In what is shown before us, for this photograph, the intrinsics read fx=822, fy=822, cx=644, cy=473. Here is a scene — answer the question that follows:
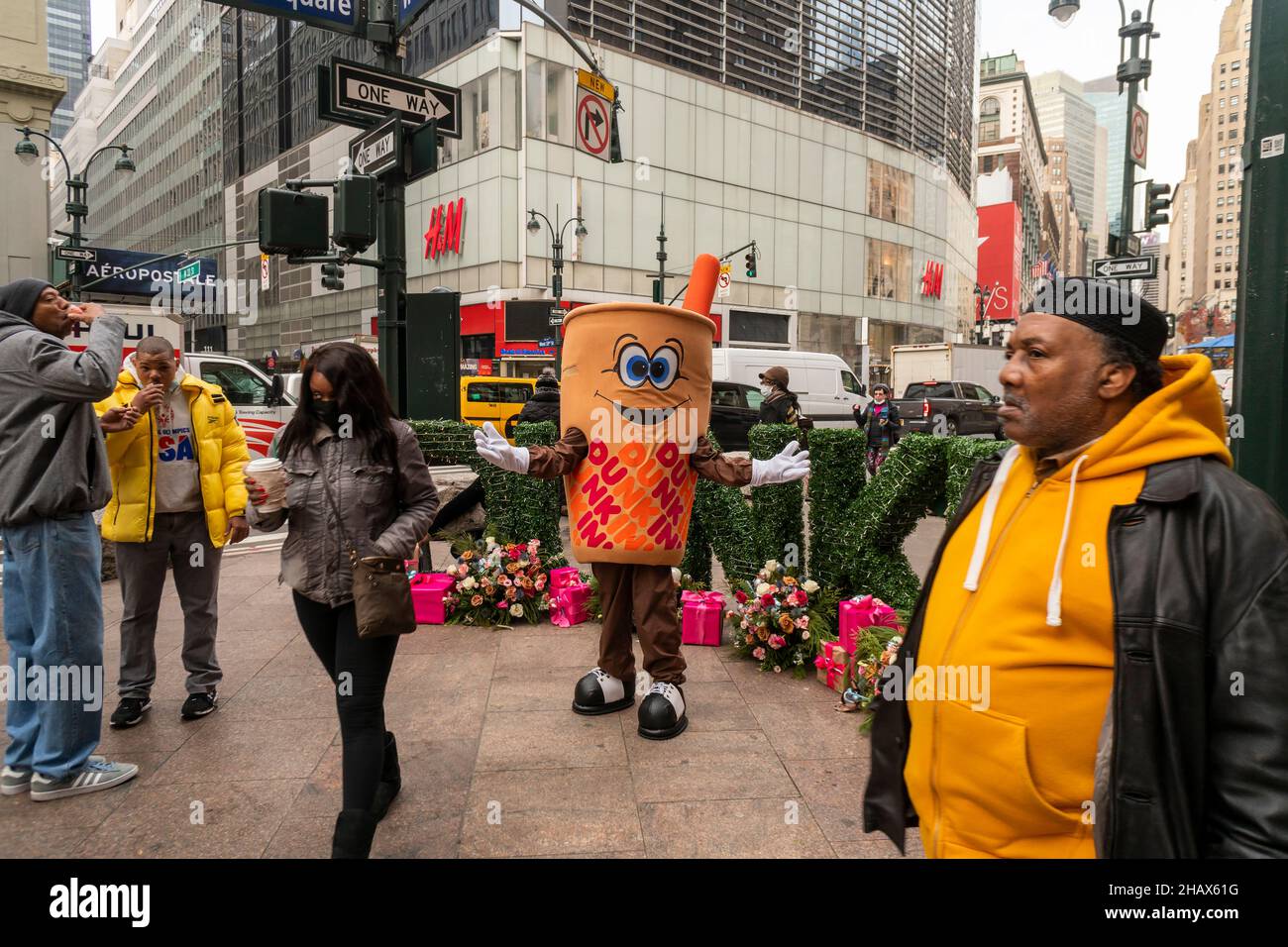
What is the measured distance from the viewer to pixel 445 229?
32656 millimetres

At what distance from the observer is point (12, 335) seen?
10.5ft

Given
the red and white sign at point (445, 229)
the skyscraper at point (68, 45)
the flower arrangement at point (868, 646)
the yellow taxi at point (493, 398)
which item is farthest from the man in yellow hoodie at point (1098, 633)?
the skyscraper at point (68, 45)

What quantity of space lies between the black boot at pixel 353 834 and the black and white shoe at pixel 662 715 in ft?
4.98

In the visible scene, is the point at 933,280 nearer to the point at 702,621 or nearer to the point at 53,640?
the point at 702,621

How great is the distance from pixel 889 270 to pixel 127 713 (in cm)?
4488

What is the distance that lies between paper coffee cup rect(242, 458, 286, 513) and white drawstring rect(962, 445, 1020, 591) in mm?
2371


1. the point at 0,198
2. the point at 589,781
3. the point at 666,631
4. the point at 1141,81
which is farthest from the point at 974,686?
the point at 0,198

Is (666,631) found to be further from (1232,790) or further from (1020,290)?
(1020,290)

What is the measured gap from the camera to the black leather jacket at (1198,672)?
4.68 feet

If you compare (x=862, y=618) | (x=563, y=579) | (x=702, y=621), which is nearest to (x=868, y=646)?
(x=862, y=618)

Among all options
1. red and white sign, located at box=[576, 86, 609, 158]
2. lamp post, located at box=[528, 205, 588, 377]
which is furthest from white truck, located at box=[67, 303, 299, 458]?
lamp post, located at box=[528, 205, 588, 377]

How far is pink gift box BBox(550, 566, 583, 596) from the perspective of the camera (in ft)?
20.1

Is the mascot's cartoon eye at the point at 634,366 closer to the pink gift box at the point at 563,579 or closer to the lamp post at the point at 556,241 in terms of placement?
the pink gift box at the point at 563,579
